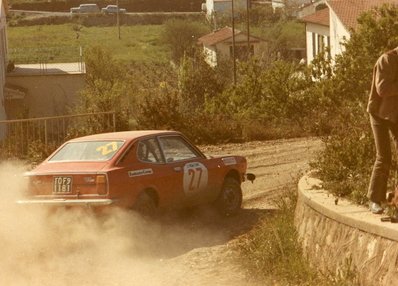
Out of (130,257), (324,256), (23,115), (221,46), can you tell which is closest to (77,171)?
(130,257)

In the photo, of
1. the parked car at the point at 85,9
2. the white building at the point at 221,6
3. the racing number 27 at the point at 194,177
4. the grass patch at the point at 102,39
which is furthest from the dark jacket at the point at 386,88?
the parked car at the point at 85,9

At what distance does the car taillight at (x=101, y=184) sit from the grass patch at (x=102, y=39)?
240 ft

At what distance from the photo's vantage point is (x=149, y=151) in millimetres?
14547

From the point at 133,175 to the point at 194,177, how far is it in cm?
140

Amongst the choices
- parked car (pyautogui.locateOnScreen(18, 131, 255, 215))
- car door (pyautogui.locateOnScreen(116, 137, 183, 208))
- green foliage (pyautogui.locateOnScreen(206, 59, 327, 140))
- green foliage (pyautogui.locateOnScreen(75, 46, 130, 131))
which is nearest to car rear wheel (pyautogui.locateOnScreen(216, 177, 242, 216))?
parked car (pyautogui.locateOnScreen(18, 131, 255, 215))

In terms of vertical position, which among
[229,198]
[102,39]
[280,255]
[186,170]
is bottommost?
[280,255]

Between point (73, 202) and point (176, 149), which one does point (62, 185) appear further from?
point (176, 149)

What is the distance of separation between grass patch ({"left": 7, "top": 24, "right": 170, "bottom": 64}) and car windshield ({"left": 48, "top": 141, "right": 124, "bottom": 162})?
2828 inches

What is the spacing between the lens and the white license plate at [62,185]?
45.1 ft

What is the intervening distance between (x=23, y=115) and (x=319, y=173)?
21.0 m

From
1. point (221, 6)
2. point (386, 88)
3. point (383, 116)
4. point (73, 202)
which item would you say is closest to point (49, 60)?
point (221, 6)

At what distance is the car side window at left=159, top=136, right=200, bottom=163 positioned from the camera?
14828 millimetres

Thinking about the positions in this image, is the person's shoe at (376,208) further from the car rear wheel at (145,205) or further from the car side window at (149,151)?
the car side window at (149,151)

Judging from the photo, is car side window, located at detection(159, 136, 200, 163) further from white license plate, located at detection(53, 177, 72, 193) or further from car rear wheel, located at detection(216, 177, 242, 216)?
white license plate, located at detection(53, 177, 72, 193)
